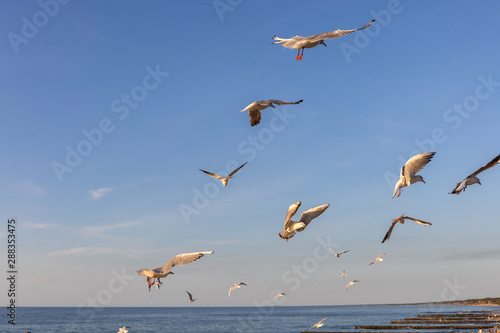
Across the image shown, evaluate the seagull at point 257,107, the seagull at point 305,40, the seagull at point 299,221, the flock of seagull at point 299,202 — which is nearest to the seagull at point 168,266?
the flock of seagull at point 299,202

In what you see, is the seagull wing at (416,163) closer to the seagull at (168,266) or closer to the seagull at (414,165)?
the seagull at (414,165)

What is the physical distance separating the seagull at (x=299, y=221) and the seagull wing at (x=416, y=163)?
129 inches

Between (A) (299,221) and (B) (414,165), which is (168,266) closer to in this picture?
(A) (299,221)

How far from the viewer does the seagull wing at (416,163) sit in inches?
634

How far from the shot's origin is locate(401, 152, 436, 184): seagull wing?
1611cm

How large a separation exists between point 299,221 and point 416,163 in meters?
4.46

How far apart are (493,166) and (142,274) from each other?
10.3 m

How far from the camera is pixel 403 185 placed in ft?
51.8

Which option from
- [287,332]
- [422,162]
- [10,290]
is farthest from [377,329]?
[422,162]

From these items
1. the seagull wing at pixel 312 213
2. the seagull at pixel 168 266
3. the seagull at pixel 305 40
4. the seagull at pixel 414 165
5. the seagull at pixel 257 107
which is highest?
the seagull at pixel 305 40

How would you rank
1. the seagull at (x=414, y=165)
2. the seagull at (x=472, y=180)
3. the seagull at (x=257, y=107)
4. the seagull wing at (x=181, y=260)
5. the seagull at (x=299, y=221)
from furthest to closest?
1. the seagull at (x=414, y=165)
2. the seagull wing at (x=181, y=260)
3. the seagull at (x=299, y=221)
4. the seagull at (x=257, y=107)
5. the seagull at (x=472, y=180)

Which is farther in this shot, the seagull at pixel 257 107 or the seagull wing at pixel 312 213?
the seagull wing at pixel 312 213

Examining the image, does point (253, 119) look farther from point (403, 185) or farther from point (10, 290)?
point (10, 290)

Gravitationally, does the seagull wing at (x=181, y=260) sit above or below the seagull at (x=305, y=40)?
below
